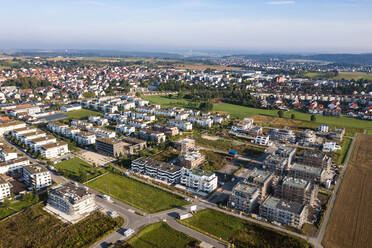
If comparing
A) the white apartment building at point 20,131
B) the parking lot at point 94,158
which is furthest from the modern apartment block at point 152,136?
the white apartment building at point 20,131

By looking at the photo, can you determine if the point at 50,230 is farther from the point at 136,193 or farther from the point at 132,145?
the point at 132,145

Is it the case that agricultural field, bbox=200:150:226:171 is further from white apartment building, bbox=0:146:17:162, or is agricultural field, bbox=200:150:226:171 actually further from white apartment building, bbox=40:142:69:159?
white apartment building, bbox=0:146:17:162

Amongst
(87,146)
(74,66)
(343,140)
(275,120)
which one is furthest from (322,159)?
(74,66)

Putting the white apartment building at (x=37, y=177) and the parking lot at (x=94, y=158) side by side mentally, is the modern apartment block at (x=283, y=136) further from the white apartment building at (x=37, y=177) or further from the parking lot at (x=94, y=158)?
the white apartment building at (x=37, y=177)

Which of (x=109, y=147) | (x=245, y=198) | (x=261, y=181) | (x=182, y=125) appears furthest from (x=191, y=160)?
(x=182, y=125)

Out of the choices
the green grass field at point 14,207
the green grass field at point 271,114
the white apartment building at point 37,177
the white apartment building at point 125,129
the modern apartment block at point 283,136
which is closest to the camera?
the green grass field at point 14,207
